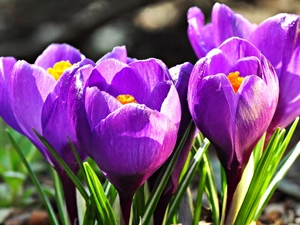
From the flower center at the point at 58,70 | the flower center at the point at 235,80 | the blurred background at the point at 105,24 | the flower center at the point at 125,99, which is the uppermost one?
the flower center at the point at 58,70

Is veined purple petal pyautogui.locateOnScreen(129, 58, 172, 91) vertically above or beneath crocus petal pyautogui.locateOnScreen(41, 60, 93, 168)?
above

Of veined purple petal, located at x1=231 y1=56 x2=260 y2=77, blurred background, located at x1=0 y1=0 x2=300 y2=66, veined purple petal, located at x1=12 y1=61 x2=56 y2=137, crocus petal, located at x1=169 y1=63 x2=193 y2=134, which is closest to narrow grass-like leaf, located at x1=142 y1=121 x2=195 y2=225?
crocus petal, located at x1=169 y1=63 x2=193 y2=134

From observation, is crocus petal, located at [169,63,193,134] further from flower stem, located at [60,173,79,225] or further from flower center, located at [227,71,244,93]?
flower stem, located at [60,173,79,225]

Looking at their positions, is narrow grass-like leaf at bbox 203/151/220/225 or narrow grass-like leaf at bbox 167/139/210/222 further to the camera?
narrow grass-like leaf at bbox 203/151/220/225

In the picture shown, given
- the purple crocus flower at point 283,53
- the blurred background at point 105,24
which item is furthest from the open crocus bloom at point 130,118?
the blurred background at point 105,24

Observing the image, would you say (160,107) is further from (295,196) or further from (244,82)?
(295,196)

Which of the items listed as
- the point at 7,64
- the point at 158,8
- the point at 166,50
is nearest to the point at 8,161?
the point at 7,64

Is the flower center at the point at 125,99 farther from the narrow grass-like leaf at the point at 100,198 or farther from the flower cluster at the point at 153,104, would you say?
the narrow grass-like leaf at the point at 100,198
